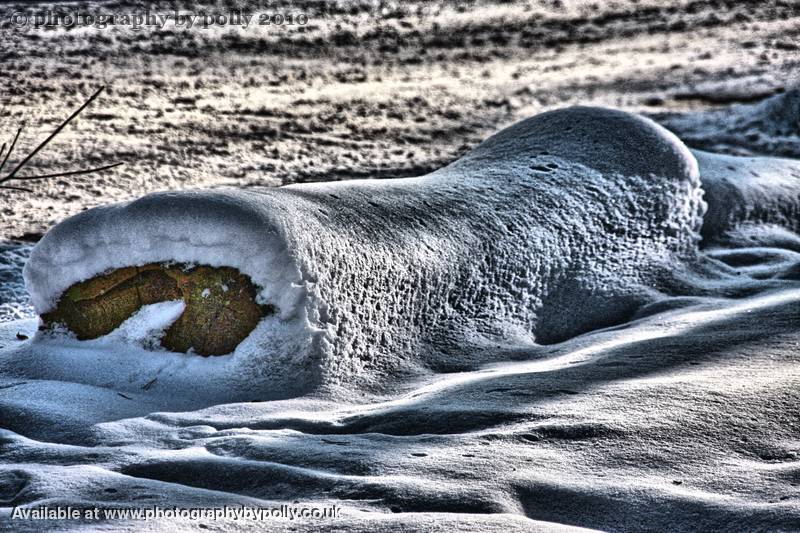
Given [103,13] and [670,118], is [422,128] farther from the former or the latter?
[103,13]

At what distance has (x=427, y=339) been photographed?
10.1ft

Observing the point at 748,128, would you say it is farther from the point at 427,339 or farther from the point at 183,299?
the point at 183,299

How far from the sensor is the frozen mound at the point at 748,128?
18.3 ft

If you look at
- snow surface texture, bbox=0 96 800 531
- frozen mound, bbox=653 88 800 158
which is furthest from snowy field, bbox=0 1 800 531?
frozen mound, bbox=653 88 800 158

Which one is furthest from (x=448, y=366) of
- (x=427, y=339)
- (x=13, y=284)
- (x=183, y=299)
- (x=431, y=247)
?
(x=13, y=284)

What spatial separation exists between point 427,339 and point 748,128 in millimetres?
3430

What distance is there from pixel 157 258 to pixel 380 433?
0.76 metres

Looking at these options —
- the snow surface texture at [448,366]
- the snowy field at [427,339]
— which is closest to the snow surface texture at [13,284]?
the snowy field at [427,339]

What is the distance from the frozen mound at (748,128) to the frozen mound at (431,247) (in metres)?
1.71

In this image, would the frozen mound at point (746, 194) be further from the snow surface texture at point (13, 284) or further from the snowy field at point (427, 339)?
the snow surface texture at point (13, 284)

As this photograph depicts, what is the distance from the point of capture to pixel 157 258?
2750 millimetres

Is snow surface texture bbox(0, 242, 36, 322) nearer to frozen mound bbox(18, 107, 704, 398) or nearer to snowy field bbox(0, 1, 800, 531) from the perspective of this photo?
snowy field bbox(0, 1, 800, 531)

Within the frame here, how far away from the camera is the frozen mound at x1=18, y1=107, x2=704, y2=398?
2727 mm

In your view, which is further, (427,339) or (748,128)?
(748,128)
